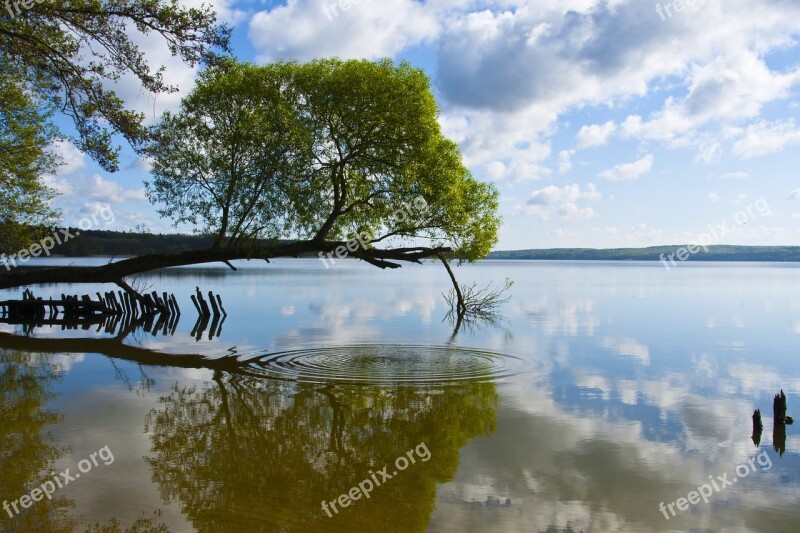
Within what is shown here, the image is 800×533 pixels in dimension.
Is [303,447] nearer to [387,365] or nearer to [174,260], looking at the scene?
[387,365]

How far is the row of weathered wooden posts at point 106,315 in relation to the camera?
104ft

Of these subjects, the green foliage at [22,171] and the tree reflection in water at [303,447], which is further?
the green foliage at [22,171]

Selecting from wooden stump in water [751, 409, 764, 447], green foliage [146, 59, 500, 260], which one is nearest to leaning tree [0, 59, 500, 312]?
green foliage [146, 59, 500, 260]

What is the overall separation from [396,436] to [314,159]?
1887 centimetres

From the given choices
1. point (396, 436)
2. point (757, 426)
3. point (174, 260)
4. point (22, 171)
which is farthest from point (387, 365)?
point (22, 171)

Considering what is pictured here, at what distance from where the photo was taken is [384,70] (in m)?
27.8

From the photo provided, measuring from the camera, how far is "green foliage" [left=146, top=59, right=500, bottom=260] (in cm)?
2764

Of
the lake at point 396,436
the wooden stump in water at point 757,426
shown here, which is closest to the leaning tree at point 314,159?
the lake at point 396,436

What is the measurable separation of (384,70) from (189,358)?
1483cm

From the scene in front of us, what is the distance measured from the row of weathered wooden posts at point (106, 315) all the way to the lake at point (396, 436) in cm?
592

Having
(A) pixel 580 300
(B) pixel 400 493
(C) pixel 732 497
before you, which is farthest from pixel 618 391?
(A) pixel 580 300

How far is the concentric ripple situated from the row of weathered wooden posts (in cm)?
896

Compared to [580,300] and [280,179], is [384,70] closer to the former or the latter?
[280,179]

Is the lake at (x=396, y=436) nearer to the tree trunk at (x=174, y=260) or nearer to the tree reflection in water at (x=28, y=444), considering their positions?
the tree reflection in water at (x=28, y=444)
